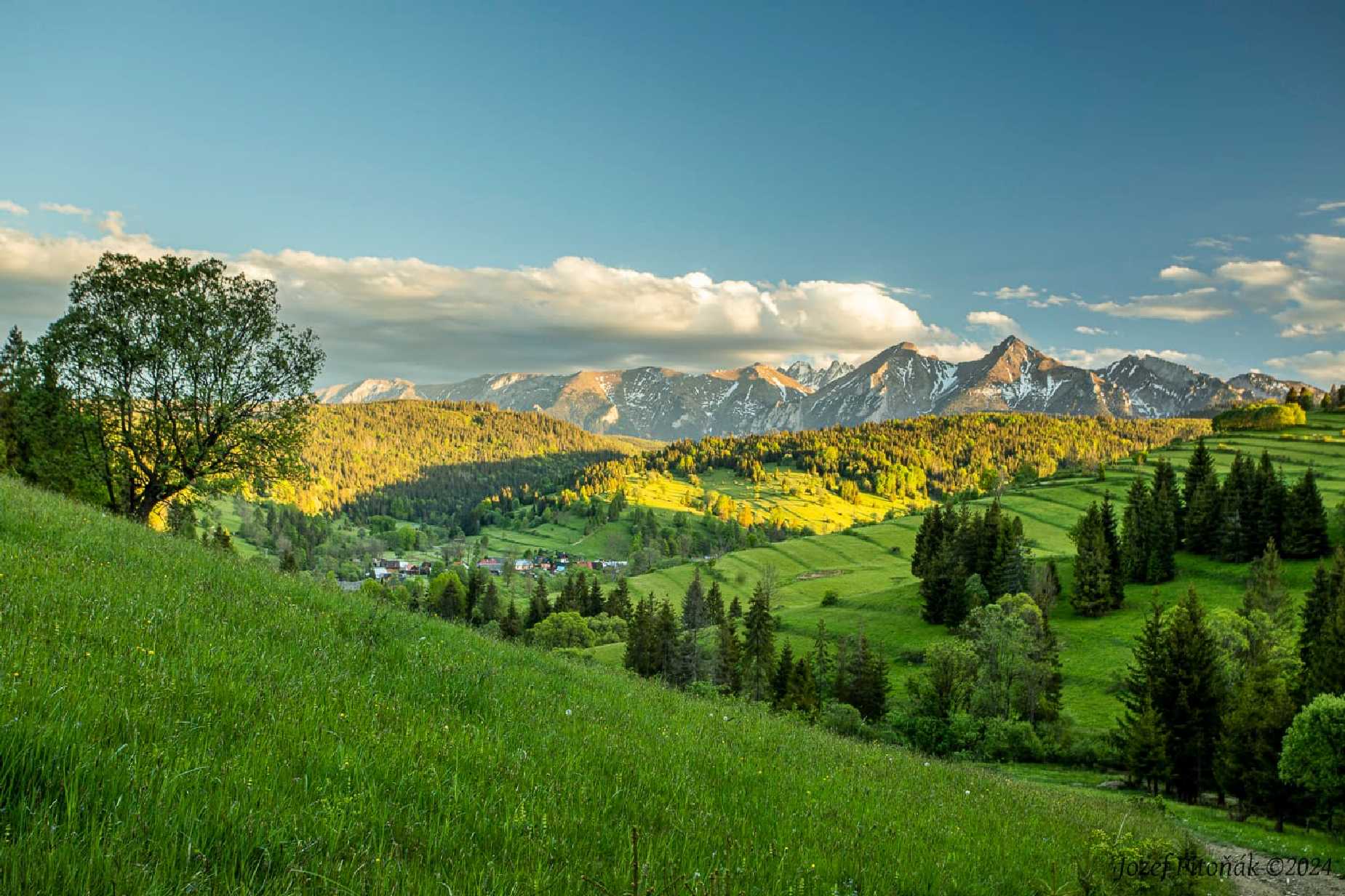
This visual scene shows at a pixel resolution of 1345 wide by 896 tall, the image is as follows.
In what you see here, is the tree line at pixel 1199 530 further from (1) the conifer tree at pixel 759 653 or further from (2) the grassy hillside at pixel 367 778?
(2) the grassy hillside at pixel 367 778

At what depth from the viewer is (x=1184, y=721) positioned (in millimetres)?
A: 46438

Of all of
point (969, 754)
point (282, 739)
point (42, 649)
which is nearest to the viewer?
point (282, 739)

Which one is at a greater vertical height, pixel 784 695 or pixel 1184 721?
pixel 1184 721

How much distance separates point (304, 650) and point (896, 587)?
422 ft

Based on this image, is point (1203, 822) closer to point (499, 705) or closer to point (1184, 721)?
point (1184, 721)

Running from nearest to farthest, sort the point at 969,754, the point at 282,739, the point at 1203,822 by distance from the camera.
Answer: the point at 282,739 < the point at 1203,822 < the point at 969,754

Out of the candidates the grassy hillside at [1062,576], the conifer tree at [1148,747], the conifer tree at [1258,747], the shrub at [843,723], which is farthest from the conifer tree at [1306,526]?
the shrub at [843,723]

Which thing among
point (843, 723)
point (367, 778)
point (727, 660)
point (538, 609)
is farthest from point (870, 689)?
point (538, 609)

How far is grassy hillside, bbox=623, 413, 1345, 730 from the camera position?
271 feet

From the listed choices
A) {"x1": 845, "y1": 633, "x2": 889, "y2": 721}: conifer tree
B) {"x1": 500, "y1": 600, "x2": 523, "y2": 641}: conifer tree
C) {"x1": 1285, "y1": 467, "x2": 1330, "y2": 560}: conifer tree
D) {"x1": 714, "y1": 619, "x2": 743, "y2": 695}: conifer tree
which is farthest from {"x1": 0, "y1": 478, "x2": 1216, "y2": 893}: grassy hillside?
{"x1": 1285, "y1": 467, "x2": 1330, "y2": 560}: conifer tree

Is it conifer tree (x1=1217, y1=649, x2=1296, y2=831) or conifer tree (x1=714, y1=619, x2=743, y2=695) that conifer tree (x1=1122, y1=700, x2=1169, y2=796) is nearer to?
conifer tree (x1=1217, y1=649, x2=1296, y2=831)

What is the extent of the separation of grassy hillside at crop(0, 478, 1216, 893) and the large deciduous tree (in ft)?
77.4

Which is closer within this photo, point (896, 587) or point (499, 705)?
point (499, 705)

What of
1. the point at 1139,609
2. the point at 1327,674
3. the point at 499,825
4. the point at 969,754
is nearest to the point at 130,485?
the point at 499,825
